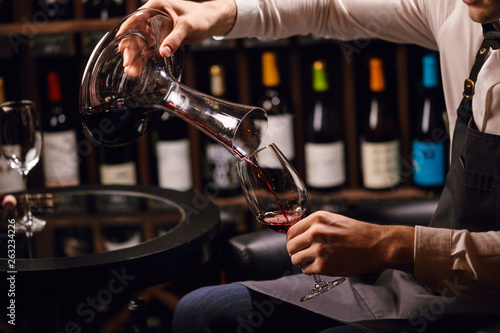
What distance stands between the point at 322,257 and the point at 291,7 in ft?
2.08

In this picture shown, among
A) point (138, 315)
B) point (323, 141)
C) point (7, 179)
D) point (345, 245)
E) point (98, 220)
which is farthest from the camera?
point (323, 141)

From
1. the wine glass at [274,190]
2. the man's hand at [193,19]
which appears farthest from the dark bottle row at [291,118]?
the wine glass at [274,190]

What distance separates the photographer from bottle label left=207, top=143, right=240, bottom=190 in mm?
1989

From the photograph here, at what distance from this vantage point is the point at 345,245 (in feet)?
2.90

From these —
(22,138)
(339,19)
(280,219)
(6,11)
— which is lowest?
(280,219)

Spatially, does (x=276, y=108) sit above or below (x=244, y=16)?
below

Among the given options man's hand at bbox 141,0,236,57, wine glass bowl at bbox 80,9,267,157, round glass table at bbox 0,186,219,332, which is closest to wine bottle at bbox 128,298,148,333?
round glass table at bbox 0,186,219,332

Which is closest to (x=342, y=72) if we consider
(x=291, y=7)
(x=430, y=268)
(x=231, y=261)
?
(x=291, y=7)

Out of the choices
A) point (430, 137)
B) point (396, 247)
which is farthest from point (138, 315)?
point (430, 137)

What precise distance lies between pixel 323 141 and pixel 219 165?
0.34 meters

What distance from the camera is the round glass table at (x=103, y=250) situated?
1008mm

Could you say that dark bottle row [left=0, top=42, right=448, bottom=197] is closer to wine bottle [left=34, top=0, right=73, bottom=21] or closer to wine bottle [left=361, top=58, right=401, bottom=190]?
wine bottle [left=361, top=58, right=401, bottom=190]

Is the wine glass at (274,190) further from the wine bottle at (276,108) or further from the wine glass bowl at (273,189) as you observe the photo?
the wine bottle at (276,108)

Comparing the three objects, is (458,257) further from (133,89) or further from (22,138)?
(22,138)
